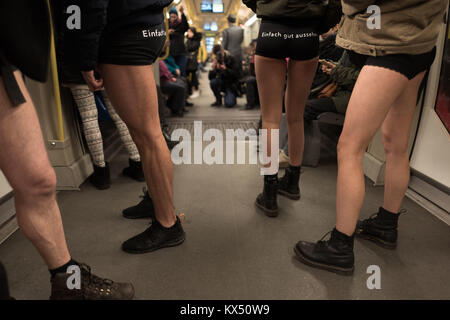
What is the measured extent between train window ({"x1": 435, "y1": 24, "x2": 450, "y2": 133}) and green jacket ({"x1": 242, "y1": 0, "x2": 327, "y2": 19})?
94 cm

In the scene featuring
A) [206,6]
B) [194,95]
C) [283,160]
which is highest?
[206,6]

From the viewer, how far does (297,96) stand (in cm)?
179

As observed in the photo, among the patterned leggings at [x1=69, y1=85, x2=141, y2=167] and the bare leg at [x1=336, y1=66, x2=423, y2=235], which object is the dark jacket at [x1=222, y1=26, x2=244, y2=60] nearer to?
the patterned leggings at [x1=69, y1=85, x2=141, y2=167]

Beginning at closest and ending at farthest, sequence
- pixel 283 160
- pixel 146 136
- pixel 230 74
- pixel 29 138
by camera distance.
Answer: pixel 29 138
pixel 146 136
pixel 283 160
pixel 230 74

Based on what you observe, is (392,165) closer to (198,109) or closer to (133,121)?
(133,121)

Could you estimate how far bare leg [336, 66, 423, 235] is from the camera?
1.16 metres

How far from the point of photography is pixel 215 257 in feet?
4.98

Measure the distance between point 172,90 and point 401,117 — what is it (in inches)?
140

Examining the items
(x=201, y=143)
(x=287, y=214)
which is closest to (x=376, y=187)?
(x=287, y=214)

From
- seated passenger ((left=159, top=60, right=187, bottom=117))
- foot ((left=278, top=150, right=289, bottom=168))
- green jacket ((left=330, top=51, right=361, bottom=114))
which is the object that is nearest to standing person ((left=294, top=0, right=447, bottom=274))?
green jacket ((left=330, top=51, right=361, bottom=114))

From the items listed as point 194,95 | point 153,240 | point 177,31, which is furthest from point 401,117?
point 194,95

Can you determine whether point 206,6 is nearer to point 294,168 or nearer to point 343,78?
point 343,78

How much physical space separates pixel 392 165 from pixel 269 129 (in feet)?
2.18

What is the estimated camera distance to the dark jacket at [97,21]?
113 centimetres
